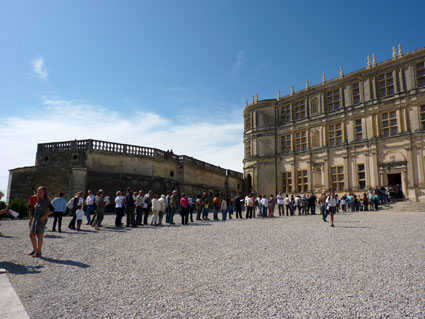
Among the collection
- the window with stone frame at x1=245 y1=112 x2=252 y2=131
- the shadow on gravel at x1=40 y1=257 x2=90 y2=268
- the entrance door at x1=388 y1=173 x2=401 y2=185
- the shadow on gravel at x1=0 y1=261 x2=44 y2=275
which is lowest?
the shadow on gravel at x1=0 y1=261 x2=44 y2=275

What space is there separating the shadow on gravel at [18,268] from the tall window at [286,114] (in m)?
31.6

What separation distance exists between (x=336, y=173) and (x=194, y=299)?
28585mm

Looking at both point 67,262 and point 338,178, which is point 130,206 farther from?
point 338,178

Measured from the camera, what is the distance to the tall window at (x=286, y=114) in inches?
1351

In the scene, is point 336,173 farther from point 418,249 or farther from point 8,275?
point 8,275

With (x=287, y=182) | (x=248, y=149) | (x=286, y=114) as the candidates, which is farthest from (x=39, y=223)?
(x=248, y=149)

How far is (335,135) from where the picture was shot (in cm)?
3025

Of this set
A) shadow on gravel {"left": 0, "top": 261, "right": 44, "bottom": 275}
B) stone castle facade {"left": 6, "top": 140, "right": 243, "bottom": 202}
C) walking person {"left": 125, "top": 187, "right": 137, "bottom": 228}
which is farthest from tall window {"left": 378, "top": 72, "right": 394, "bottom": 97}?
shadow on gravel {"left": 0, "top": 261, "right": 44, "bottom": 275}

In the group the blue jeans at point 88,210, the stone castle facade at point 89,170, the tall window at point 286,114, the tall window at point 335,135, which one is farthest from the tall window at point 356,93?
the blue jeans at point 88,210

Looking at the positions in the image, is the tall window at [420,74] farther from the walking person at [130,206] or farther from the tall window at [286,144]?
the walking person at [130,206]

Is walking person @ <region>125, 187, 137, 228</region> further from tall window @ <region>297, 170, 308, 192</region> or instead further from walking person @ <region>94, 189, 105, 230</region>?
tall window @ <region>297, 170, 308, 192</region>

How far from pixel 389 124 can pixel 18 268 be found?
95.6 feet

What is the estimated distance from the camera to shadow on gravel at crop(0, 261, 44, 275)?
5.50 metres

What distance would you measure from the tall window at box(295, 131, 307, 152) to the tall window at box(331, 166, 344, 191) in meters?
4.16
